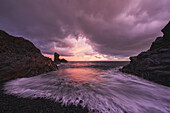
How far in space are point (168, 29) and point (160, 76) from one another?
26.3ft

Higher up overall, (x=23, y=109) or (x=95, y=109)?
(x=23, y=109)

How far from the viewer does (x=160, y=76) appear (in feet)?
18.6

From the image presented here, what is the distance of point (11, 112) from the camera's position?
81.6 inches

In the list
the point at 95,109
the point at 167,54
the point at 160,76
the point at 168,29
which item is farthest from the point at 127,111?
the point at 168,29

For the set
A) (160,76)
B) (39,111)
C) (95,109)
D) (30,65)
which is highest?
(30,65)

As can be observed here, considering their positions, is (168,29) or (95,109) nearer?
(95,109)

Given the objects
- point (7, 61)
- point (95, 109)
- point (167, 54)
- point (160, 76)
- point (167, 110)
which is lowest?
point (167, 110)

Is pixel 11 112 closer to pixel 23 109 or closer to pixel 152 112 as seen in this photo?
pixel 23 109

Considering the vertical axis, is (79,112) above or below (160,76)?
below

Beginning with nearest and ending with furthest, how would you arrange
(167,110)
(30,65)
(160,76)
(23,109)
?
(23,109), (167,110), (160,76), (30,65)

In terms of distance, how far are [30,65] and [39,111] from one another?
27.8 ft

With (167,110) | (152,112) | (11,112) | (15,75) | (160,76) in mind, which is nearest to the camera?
(11,112)

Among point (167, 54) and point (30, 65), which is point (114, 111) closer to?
point (167, 54)

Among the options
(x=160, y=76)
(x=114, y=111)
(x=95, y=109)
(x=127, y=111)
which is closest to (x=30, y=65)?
(x=95, y=109)
